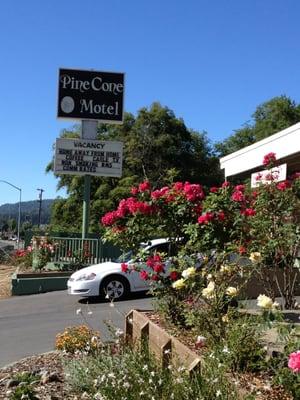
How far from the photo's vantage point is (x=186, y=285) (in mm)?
6375

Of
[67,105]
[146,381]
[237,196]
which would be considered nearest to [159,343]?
[146,381]

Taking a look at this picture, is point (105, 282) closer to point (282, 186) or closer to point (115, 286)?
point (115, 286)

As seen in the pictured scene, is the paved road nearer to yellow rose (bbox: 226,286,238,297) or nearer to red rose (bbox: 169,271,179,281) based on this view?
red rose (bbox: 169,271,179,281)

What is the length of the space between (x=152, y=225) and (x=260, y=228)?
1571 millimetres

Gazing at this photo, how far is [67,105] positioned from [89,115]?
0.84 metres

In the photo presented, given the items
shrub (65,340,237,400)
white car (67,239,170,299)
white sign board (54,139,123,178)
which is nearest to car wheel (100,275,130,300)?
white car (67,239,170,299)

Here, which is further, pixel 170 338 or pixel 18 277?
pixel 18 277

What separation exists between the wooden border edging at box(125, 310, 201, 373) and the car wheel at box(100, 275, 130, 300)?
706 cm

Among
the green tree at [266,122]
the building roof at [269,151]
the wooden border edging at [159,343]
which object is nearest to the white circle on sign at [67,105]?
the building roof at [269,151]

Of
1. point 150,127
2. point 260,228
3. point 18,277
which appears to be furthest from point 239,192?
point 150,127

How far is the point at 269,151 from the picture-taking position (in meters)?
13.3

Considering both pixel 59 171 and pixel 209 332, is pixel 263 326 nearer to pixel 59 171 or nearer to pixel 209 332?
pixel 209 332

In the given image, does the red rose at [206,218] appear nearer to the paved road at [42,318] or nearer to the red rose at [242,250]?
the red rose at [242,250]

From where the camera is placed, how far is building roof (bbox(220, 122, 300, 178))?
39.2ft
